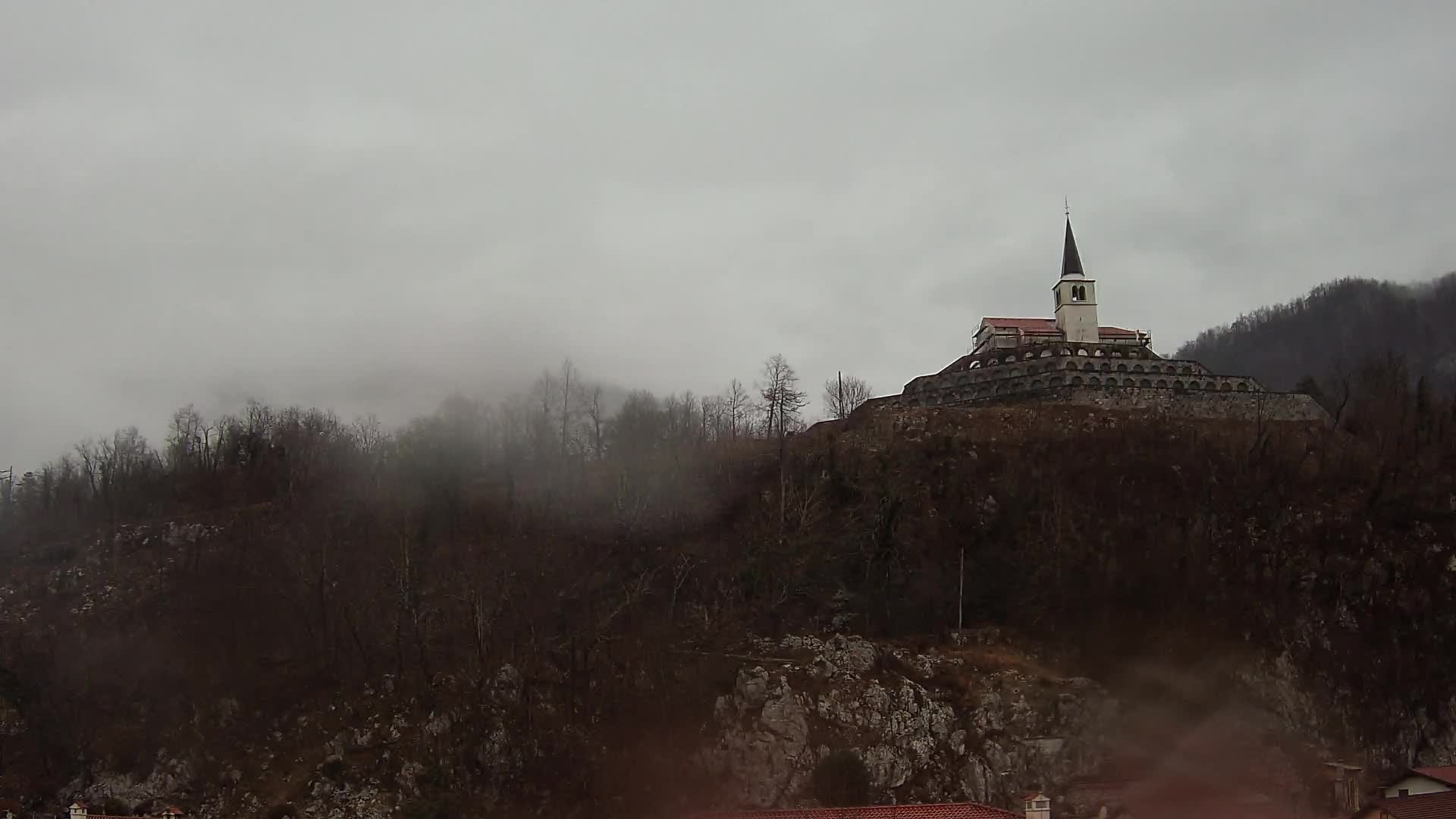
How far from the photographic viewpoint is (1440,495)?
212 ft

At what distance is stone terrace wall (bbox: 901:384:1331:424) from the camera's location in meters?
78.6

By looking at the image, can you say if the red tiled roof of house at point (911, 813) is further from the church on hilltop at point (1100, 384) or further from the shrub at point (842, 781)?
the church on hilltop at point (1100, 384)

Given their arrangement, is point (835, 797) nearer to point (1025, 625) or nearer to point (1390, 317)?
point (1025, 625)

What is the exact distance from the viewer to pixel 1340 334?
172500mm

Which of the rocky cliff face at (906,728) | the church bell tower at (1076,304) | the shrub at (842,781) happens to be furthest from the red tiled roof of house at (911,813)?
the church bell tower at (1076,304)

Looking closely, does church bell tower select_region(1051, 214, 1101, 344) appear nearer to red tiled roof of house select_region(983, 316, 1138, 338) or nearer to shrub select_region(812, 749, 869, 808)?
red tiled roof of house select_region(983, 316, 1138, 338)

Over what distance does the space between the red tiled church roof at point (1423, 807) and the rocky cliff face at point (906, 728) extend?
1688 centimetres

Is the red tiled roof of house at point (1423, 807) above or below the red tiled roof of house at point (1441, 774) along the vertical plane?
above

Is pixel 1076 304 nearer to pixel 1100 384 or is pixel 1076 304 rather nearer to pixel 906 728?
pixel 1100 384

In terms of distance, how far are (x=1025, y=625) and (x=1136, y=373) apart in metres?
28.9

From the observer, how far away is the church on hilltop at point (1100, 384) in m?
79.1

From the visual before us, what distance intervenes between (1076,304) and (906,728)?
2102 inches

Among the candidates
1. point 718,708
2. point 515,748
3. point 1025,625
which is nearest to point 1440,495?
point 1025,625

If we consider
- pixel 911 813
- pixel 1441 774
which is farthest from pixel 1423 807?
pixel 911 813
